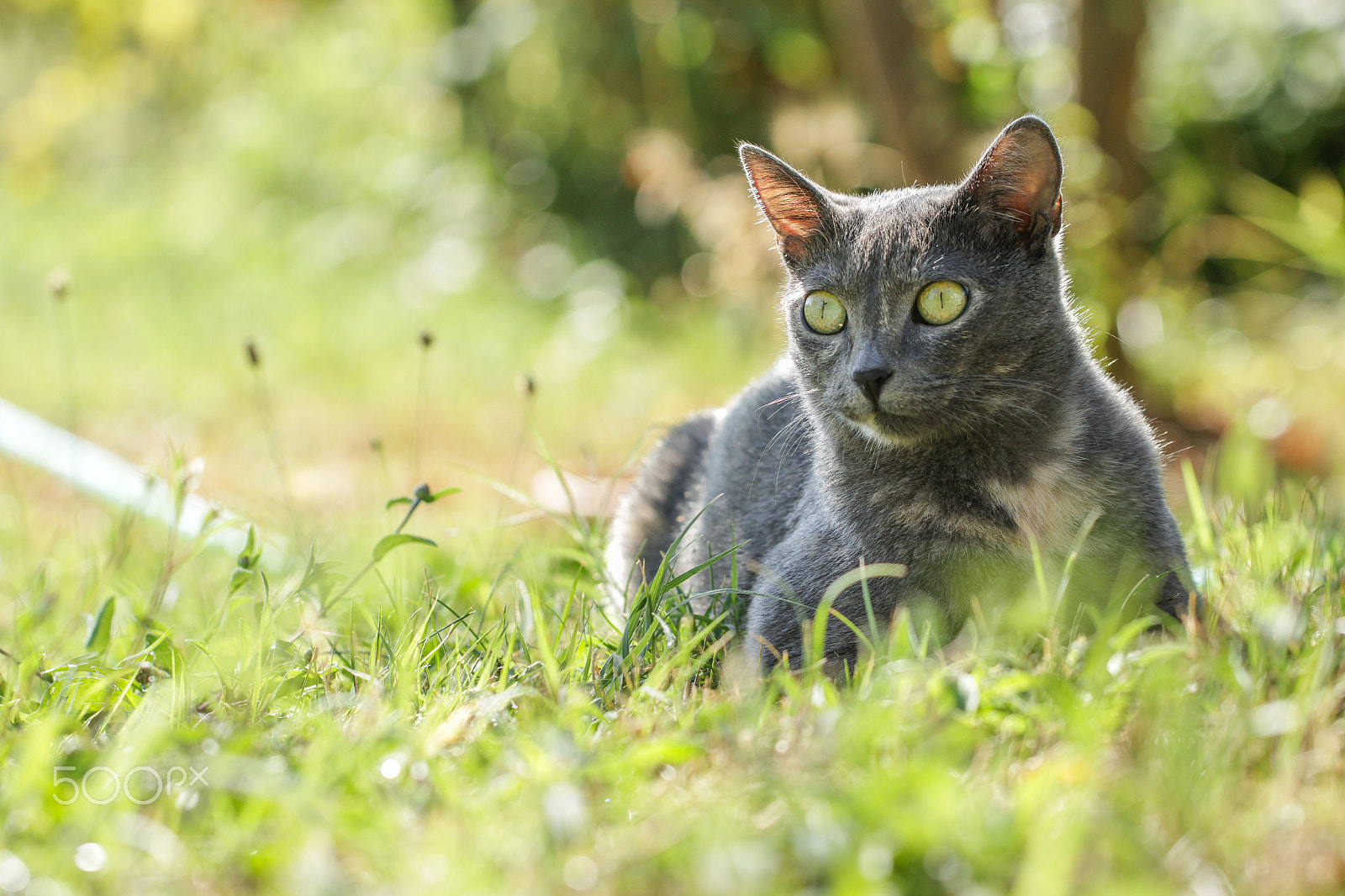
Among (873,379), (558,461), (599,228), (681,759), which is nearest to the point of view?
(681,759)

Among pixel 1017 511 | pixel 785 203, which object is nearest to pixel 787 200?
pixel 785 203

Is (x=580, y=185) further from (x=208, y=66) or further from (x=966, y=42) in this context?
(x=208, y=66)

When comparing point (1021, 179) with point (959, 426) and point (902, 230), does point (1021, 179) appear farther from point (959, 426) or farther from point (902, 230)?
point (959, 426)

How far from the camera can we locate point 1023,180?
1824 millimetres

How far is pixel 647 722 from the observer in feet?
4.97

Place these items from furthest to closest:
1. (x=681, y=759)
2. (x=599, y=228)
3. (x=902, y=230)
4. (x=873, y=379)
Answer: (x=599, y=228) → (x=902, y=230) → (x=873, y=379) → (x=681, y=759)

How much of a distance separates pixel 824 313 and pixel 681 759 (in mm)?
912

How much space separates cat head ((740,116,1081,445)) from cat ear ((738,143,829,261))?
86 mm

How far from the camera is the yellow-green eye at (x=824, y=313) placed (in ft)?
6.37

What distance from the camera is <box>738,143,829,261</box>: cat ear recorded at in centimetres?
204

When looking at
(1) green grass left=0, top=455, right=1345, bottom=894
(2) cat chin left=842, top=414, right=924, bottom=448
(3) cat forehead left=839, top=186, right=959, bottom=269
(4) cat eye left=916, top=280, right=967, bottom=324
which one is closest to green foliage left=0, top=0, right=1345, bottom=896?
(1) green grass left=0, top=455, right=1345, bottom=894

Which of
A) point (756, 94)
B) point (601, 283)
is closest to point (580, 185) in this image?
point (601, 283)

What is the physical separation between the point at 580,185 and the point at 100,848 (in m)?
5.51

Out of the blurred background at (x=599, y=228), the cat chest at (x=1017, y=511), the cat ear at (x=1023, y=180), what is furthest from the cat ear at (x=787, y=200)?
the blurred background at (x=599, y=228)
